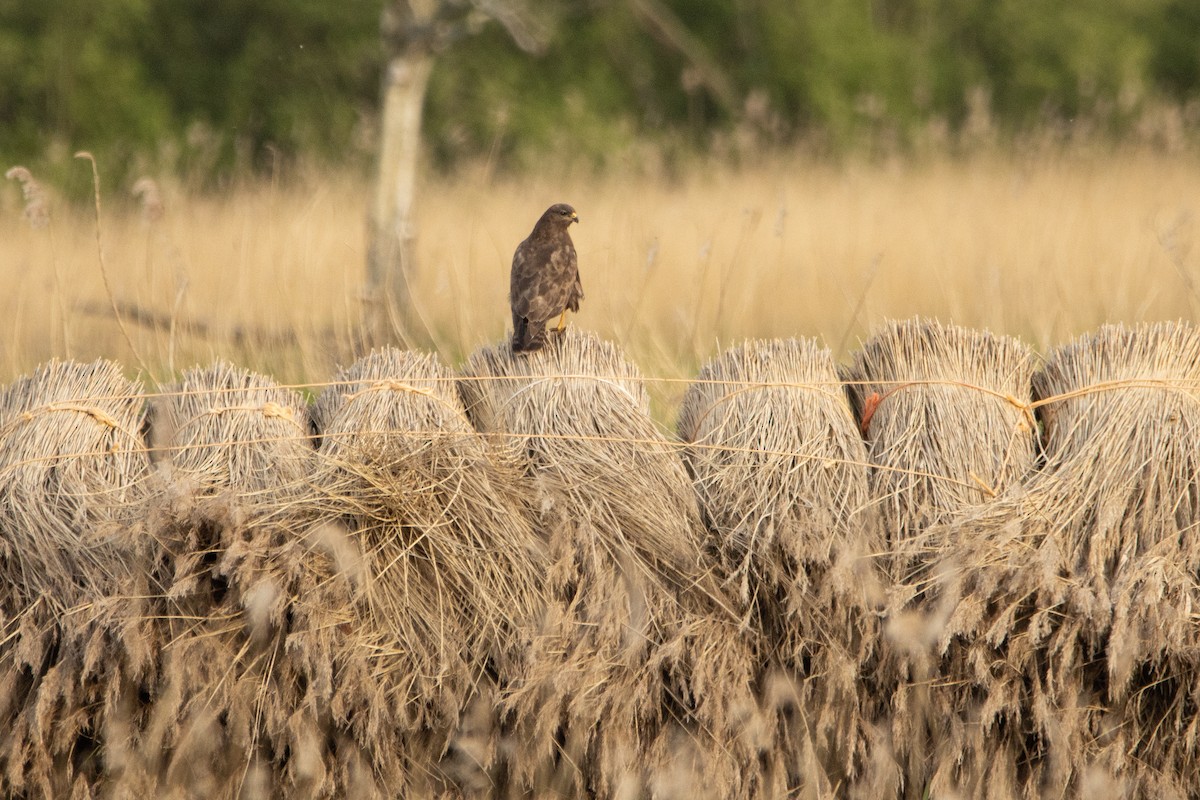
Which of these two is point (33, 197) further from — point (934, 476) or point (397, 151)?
point (934, 476)

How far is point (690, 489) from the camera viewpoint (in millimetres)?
3115

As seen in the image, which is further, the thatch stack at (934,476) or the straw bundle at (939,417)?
the straw bundle at (939,417)

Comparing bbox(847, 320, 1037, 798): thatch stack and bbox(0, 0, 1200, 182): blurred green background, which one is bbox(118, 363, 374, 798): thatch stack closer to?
bbox(847, 320, 1037, 798): thatch stack

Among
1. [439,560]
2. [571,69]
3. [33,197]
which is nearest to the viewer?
[439,560]

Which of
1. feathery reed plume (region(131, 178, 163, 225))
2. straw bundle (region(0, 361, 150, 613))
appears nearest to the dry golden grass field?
straw bundle (region(0, 361, 150, 613))

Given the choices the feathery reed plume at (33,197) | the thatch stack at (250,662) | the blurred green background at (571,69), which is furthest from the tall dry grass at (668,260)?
the blurred green background at (571,69)

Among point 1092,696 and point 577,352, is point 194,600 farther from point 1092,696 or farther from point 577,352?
point 1092,696

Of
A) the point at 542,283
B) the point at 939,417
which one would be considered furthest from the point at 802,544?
the point at 542,283

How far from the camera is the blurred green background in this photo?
1315cm

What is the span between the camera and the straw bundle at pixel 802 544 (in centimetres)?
290

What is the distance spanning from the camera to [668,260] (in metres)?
6.53

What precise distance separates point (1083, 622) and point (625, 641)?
3.46 feet

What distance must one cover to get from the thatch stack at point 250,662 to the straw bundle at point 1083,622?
135 cm

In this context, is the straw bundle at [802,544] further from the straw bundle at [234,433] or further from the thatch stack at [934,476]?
the straw bundle at [234,433]
